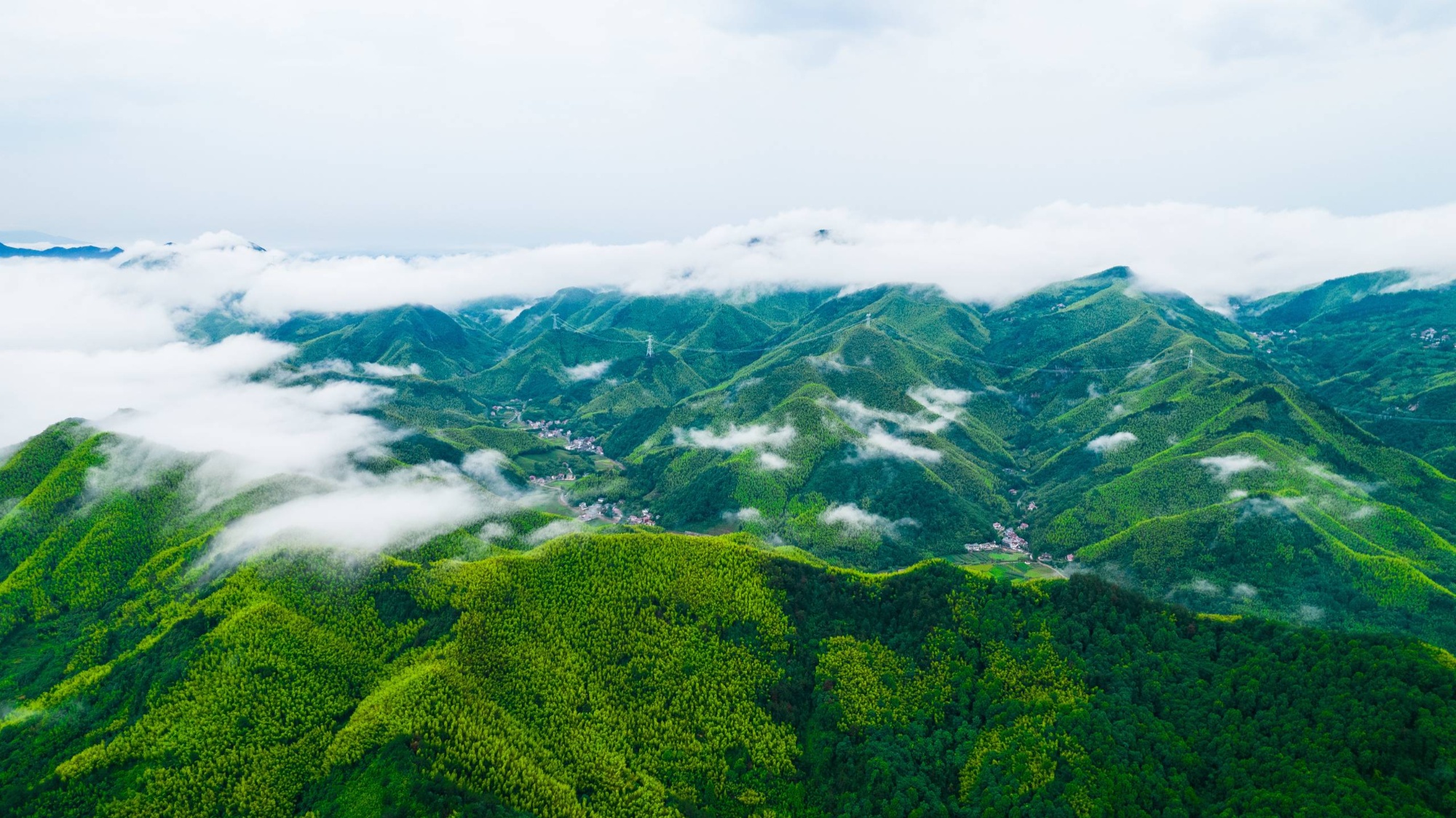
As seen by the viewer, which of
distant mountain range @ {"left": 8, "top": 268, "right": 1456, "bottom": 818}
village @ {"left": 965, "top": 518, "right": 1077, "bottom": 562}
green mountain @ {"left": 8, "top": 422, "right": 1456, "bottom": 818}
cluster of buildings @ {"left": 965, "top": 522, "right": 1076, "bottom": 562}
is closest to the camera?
green mountain @ {"left": 8, "top": 422, "right": 1456, "bottom": 818}

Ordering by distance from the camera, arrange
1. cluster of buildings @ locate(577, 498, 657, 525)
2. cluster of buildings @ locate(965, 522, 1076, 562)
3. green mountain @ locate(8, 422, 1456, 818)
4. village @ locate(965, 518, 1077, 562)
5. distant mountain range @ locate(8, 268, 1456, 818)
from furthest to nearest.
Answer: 1. cluster of buildings @ locate(577, 498, 657, 525)
2. cluster of buildings @ locate(965, 522, 1076, 562)
3. village @ locate(965, 518, 1077, 562)
4. distant mountain range @ locate(8, 268, 1456, 818)
5. green mountain @ locate(8, 422, 1456, 818)

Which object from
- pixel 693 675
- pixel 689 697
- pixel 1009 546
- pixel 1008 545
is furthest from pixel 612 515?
pixel 689 697

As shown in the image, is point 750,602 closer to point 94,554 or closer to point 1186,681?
point 1186,681

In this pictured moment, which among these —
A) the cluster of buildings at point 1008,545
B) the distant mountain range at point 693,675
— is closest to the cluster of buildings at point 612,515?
the distant mountain range at point 693,675

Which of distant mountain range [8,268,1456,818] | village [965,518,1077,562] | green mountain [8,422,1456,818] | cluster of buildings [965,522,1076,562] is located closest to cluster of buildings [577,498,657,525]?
distant mountain range [8,268,1456,818]

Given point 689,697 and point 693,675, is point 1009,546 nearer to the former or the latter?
point 693,675

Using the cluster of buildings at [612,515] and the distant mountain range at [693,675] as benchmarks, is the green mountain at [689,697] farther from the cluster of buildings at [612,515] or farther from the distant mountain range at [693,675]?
the cluster of buildings at [612,515]

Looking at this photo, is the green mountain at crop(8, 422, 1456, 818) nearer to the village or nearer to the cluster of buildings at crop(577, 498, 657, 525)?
the village

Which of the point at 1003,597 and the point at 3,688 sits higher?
the point at 1003,597

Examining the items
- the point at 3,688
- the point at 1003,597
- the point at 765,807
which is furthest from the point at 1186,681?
the point at 3,688
